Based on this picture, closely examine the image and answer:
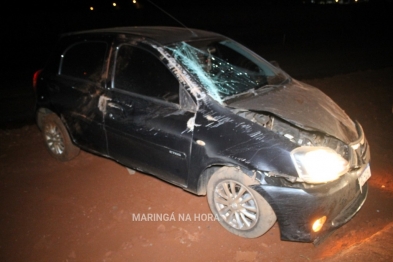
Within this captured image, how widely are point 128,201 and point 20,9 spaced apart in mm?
26330

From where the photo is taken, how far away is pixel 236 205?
2957 mm

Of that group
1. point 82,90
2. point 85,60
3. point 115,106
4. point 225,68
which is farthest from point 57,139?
point 225,68

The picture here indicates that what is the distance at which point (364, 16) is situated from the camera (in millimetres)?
26047

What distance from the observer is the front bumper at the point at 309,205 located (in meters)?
2.52

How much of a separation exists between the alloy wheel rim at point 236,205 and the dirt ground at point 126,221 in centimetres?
18

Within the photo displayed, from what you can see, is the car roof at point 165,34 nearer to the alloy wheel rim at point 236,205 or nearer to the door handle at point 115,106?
the door handle at point 115,106

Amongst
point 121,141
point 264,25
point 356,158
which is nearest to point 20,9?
point 264,25

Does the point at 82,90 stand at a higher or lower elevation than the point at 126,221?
higher

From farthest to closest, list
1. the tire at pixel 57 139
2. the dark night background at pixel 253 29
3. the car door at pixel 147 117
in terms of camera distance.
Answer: the dark night background at pixel 253 29, the tire at pixel 57 139, the car door at pixel 147 117

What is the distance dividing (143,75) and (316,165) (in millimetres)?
1854

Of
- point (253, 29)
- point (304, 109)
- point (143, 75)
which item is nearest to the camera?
point (304, 109)

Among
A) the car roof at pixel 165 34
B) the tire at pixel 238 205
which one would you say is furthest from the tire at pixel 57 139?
the tire at pixel 238 205

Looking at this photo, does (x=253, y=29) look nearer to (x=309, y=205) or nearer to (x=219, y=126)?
(x=219, y=126)

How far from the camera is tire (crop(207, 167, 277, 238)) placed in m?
2.76
